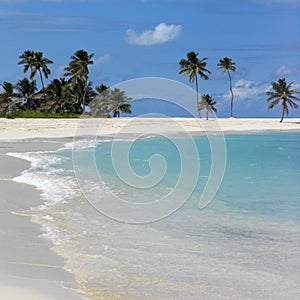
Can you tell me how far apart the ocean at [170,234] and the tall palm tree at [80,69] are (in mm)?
51464

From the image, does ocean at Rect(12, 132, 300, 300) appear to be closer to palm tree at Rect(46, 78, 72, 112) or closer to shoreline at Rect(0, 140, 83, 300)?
shoreline at Rect(0, 140, 83, 300)

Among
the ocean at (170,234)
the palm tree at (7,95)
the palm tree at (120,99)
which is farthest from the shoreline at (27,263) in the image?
the palm tree at (7,95)

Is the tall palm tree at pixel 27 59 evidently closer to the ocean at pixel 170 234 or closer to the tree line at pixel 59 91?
the tree line at pixel 59 91

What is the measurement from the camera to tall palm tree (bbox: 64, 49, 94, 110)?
219ft

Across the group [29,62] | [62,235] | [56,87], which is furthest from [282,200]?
[29,62]

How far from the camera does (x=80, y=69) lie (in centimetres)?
6681

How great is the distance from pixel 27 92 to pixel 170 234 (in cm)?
6248

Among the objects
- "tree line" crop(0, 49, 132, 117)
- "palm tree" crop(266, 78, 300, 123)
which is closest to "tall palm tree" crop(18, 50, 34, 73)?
"tree line" crop(0, 49, 132, 117)

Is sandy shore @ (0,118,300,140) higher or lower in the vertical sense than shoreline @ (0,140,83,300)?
higher

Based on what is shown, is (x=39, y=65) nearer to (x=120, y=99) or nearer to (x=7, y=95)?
(x=7, y=95)

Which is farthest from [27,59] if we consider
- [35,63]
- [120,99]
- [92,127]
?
[120,99]

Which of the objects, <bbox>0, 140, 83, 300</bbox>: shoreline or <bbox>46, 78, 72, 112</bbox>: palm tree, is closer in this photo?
<bbox>0, 140, 83, 300</bbox>: shoreline

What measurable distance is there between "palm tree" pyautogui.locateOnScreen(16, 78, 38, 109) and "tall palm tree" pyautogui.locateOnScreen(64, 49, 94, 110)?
16.8ft

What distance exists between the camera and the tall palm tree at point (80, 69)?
2625 inches
